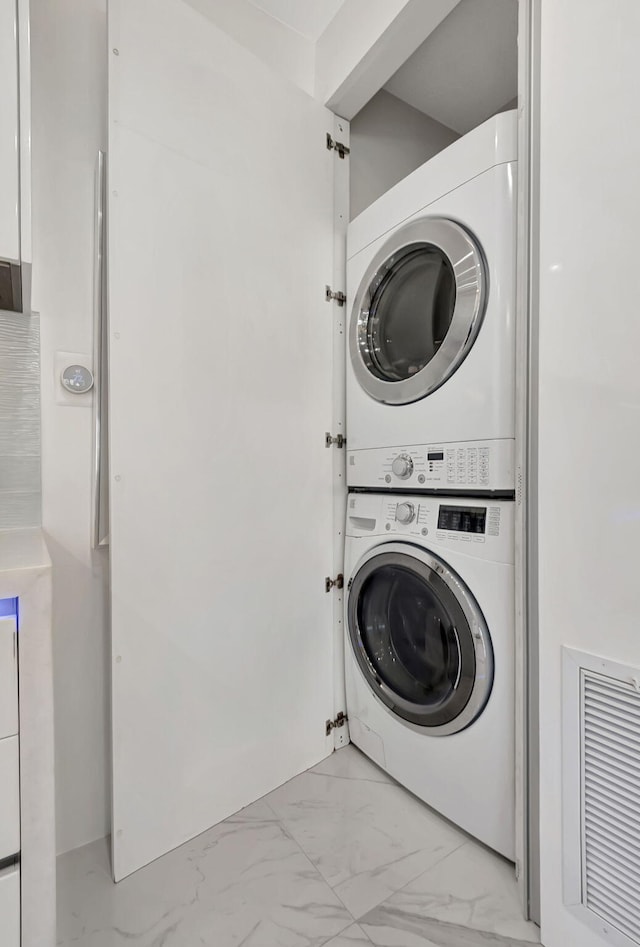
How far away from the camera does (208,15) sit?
Answer: 1.54m

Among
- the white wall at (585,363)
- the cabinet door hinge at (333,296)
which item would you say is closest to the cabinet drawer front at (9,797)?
the white wall at (585,363)

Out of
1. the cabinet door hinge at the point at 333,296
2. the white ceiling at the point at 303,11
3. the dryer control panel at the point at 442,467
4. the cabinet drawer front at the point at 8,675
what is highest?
the white ceiling at the point at 303,11

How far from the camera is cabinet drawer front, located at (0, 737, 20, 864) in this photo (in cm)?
69

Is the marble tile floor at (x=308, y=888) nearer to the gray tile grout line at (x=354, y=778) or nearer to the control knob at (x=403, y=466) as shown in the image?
the gray tile grout line at (x=354, y=778)

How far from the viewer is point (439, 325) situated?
137cm

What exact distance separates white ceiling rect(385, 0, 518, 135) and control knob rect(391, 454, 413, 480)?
154 cm

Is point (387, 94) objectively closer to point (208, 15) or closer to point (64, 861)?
point (208, 15)

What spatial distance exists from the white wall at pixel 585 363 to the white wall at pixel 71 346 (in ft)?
3.90

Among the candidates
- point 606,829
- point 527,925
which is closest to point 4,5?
point 606,829

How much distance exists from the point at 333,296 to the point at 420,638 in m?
1.25

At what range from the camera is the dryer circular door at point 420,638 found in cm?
123

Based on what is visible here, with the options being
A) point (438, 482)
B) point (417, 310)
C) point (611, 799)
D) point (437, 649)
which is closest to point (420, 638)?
point (437, 649)

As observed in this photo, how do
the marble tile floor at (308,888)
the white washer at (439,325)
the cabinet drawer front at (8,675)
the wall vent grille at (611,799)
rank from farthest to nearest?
1. the white washer at (439,325)
2. the marble tile floor at (308,888)
3. the wall vent grille at (611,799)
4. the cabinet drawer front at (8,675)

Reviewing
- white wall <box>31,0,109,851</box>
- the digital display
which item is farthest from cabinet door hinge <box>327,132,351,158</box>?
the digital display
